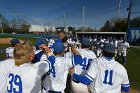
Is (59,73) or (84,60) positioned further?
(84,60)

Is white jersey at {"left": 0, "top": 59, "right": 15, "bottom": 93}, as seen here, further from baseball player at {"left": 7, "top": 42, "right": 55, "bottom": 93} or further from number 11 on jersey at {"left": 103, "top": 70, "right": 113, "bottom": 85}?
number 11 on jersey at {"left": 103, "top": 70, "right": 113, "bottom": 85}

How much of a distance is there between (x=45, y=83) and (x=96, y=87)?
5.42ft

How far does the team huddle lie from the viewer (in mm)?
3719

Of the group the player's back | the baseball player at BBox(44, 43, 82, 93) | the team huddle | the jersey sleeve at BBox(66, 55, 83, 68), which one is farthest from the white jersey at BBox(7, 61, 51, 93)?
the player's back

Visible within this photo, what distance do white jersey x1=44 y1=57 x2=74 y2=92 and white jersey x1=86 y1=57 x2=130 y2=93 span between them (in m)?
1.19

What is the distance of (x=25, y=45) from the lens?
12.3ft

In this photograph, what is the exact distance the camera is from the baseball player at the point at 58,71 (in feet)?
18.1

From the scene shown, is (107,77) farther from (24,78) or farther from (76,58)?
(24,78)

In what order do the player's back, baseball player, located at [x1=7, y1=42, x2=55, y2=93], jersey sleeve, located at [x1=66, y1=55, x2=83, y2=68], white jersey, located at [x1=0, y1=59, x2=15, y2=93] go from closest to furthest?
baseball player, located at [x1=7, y1=42, x2=55, y2=93], white jersey, located at [x1=0, y1=59, x2=15, y2=93], jersey sleeve, located at [x1=66, y1=55, x2=83, y2=68], the player's back

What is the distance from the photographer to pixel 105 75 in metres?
4.44

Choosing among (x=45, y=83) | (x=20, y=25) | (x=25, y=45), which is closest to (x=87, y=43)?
(x=45, y=83)

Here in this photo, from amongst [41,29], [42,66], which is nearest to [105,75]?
[42,66]

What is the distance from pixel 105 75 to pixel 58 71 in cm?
145

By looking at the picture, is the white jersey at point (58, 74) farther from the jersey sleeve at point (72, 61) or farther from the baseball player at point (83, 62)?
the baseball player at point (83, 62)
